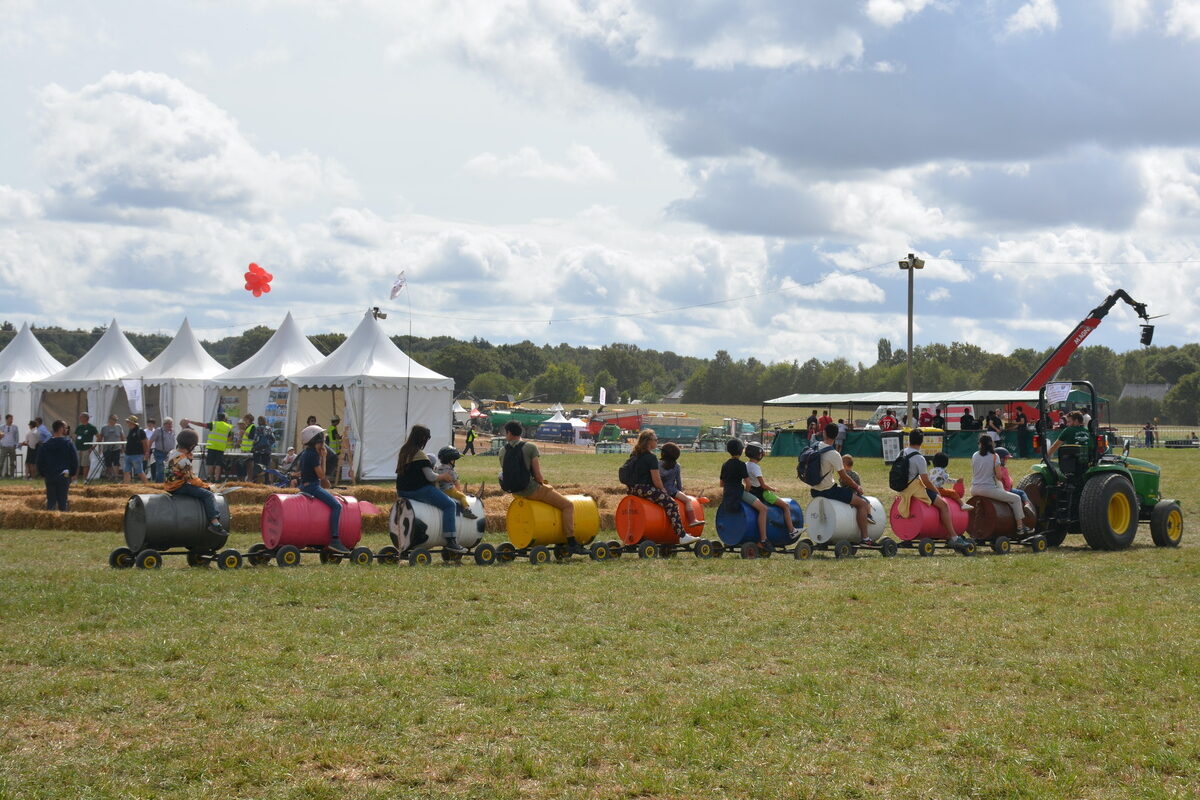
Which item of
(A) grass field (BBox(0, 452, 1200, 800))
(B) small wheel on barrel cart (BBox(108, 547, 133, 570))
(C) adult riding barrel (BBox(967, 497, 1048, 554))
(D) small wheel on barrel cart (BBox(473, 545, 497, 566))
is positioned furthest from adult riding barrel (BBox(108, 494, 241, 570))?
(C) adult riding barrel (BBox(967, 497, 1048, 554))

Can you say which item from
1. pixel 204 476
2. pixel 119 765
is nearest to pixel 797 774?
pixel 119 765

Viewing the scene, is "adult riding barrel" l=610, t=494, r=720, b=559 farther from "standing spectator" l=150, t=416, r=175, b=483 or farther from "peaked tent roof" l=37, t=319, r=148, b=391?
"peaked tent roof" l=37, t=319, r=148, b=391

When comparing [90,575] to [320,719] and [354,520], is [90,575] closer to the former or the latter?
[354,520]

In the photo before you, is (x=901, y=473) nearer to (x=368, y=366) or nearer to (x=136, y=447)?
(x=368, y=366)

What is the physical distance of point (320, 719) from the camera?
6316 millimetres

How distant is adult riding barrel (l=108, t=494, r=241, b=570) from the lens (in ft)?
40.4

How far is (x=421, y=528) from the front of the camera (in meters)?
13.0

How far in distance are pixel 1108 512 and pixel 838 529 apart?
358 centimetres

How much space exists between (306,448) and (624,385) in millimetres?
147521

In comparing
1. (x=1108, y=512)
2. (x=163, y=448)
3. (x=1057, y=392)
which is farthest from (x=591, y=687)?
(x=163, y=448)

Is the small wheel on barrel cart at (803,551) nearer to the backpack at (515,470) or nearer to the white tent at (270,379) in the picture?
the backpack at (515,470)

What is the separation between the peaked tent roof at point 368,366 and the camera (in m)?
29.3

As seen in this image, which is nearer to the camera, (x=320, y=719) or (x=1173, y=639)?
(x=320, y=719)

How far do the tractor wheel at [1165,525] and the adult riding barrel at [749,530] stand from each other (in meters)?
4.79
